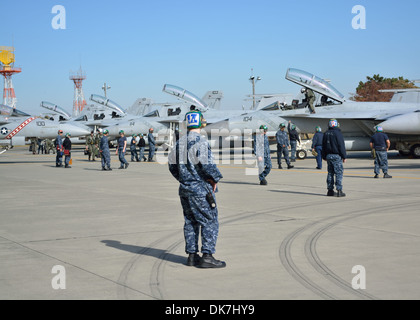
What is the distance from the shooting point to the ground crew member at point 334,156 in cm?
1227

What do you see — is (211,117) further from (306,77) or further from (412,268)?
(412,268)

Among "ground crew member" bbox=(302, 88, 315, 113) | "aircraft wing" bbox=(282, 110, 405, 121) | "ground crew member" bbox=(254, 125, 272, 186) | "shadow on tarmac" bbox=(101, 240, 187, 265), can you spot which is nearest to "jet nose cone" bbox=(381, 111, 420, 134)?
"aircraft wing" bbox=(282, 110, 405, 121)

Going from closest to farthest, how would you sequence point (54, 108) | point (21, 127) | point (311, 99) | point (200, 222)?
point (200, 222), point (21, 127), point (311, 99), point (54, 108)

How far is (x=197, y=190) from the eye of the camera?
19.9 feet

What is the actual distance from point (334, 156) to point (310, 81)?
45.4ft

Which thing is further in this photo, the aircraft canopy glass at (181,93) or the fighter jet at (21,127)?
the aircraft canopy glass at (181,93)

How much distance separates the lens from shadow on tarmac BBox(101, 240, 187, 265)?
21.4ft

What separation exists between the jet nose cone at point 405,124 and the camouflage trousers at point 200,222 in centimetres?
1721

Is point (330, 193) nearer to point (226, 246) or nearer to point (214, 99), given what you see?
point (226, 246)

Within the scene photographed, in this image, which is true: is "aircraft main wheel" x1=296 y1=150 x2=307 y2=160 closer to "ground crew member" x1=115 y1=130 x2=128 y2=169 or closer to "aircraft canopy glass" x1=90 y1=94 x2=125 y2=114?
"ground crew member" x1=115 y1=130 x2=128 y2=169

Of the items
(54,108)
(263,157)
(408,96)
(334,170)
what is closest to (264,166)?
(263,157)

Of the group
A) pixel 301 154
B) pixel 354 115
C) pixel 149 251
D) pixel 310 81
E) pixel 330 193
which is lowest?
pixel 149 251

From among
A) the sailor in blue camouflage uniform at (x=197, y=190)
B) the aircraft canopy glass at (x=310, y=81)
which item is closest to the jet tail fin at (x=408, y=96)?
the aircraft canopy glass at (x=310, y=81)

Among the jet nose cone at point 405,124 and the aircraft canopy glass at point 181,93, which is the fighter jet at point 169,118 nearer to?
the aircraft canopy glass at point 181,93
